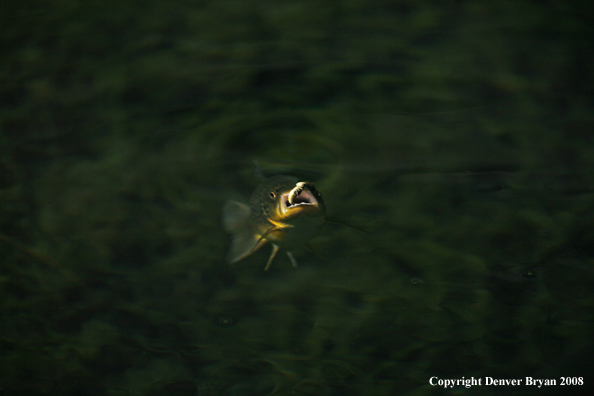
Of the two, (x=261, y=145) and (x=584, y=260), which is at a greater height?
(x=261, y=145)

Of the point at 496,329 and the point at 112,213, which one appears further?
the point at 112,213

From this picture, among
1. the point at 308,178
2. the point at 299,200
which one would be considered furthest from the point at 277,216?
the point at 308,178

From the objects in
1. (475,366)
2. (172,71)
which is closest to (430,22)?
(172,71)

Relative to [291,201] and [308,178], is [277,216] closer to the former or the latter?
[291,201]

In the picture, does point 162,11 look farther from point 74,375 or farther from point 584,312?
point 584,312

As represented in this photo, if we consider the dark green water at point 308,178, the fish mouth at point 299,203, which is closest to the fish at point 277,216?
the fish mouth at point 299,203
